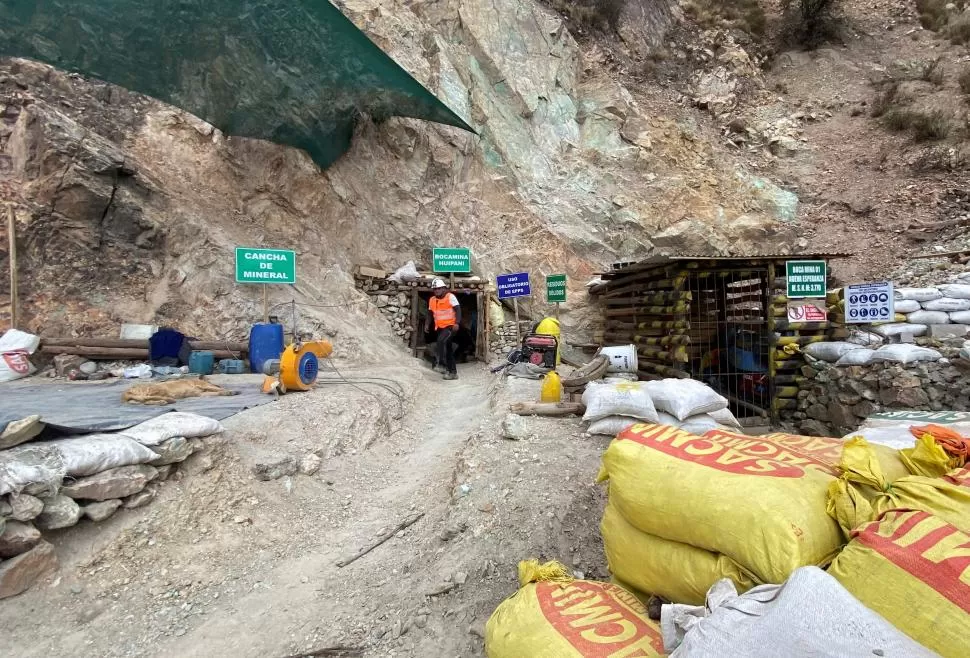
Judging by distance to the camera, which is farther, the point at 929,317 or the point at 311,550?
the point at 929,317

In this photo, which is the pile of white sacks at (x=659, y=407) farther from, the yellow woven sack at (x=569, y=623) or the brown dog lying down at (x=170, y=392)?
the brown dog lying down at (x=170, y=392)

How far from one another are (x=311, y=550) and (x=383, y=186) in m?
10.6

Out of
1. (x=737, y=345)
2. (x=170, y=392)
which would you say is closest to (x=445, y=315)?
(x=170, y=392)

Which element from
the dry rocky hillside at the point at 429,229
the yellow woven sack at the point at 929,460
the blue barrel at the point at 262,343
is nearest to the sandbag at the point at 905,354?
the dry rocky hillside at the point at 429,229

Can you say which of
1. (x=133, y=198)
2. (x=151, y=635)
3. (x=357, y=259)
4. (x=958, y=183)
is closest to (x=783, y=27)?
(x=958, y=183)

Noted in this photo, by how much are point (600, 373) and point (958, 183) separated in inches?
513

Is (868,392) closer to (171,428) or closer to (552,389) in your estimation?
(552,389)

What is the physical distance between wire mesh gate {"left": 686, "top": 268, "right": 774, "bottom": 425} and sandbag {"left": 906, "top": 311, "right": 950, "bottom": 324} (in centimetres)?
171

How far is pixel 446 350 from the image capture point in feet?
31.9

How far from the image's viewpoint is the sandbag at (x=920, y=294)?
20.1 ft

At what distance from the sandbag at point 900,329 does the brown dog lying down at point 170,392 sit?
339 inches

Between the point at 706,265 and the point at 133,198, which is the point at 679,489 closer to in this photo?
the point at 706,265

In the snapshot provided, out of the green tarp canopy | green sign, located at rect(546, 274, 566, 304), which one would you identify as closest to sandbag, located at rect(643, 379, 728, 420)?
green sign, located at rect(546, 274, 566, 304)

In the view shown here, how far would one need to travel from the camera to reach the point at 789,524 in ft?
5.23
